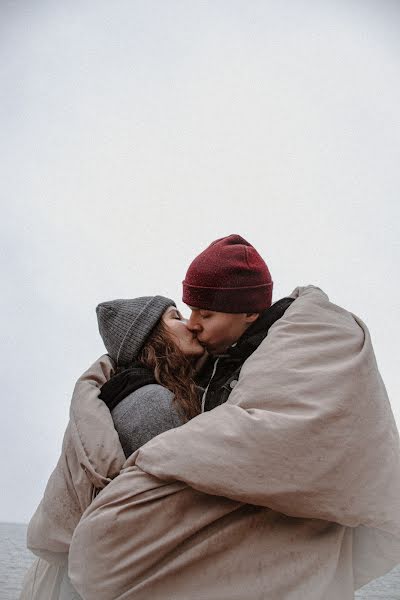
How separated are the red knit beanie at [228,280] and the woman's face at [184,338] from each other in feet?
0.31

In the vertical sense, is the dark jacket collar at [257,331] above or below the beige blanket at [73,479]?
above

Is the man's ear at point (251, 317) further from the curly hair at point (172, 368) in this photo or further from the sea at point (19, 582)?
the sea at point (19, 582)

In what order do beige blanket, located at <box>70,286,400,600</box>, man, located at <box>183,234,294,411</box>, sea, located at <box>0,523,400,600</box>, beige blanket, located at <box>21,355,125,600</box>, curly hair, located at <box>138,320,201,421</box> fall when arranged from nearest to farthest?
beige blanket, located at <box>70,286,400,600</box>
beige blanket, located at <box>21,355,125,600</box>
curly hair, located at <box>138,320,201,421</box>
man, located at <box>183,234,294,411</box>
sea, located at <box>0,523,400,600</box>

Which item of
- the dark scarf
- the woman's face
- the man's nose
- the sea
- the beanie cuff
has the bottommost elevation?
the sea

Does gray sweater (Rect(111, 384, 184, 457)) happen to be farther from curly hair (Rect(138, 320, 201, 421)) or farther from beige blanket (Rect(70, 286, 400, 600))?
beige blanket (Rect(70, 286, 400, 600))

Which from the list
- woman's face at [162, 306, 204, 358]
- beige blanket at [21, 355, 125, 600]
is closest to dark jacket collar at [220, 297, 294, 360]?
woman's face at [162, 306, 204, 358]

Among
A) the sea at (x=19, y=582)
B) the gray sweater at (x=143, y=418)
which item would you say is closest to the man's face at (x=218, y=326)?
the gray sweater at (x=143, y=418)

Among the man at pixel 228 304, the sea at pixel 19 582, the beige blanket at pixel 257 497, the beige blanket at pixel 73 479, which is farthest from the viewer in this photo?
the sea at pixel 19 582

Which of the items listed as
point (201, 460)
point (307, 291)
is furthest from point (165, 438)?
point (307, 291)

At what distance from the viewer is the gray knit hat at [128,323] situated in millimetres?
2777

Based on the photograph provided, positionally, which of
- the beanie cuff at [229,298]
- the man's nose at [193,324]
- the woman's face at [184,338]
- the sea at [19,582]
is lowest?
the sea at [19,582]

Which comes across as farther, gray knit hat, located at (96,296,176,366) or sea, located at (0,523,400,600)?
sea, located at (0,523,400,600)

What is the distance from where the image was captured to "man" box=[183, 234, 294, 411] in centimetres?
269

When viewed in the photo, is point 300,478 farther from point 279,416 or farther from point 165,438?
point 165,438
